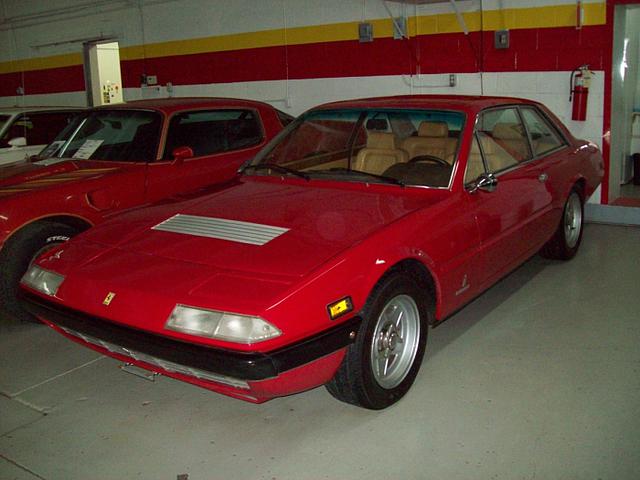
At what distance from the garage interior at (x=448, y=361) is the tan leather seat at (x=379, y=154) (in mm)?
1044

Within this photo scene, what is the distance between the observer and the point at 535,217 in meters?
4.17

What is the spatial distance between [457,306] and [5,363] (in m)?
2.52

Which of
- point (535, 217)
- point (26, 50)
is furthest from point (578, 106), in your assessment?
point (26, 50)

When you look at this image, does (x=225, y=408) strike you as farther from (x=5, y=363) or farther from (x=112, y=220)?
(x=5, y=363)

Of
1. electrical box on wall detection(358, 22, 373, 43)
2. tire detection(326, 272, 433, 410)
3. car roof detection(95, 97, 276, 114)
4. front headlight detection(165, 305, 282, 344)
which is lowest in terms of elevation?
tire detection(326, 272, 433, 410)

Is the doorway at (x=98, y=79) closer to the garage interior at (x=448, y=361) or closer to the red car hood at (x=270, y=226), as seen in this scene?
the garage interior at (x=448, y=361)

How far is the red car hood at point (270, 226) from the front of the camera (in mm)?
2771

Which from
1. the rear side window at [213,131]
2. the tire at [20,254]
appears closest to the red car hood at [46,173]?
the tire at [20,254]

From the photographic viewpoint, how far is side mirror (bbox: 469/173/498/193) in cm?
349

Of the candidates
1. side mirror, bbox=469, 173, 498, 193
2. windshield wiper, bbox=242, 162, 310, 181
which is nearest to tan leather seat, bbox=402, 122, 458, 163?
side mirror, bbox=469, 173, 498, 193

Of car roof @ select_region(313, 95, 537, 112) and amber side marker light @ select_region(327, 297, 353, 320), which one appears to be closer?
amber side marker light @ select_region(327, 297, 353, 320)

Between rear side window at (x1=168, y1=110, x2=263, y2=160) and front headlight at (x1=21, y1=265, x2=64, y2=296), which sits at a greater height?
rear side window at (x1=168, y1=110, x2=263, y2=160)

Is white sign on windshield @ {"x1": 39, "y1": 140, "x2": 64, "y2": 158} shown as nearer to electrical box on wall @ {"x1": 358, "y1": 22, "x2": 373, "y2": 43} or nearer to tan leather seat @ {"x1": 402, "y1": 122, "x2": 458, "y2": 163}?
tan leather seat @ {"x1": 402, "y1": 122, "x2": 458, "y2": 163}

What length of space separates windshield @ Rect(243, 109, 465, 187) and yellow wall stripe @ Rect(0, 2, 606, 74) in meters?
3.24
